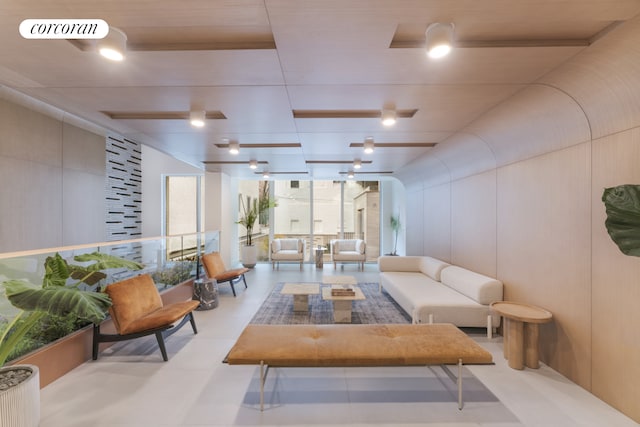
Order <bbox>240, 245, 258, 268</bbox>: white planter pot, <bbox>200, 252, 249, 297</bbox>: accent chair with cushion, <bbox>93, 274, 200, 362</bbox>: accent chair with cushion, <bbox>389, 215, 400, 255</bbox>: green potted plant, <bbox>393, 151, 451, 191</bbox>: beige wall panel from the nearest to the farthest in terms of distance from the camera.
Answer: <bbox>93, 274, 200, 362</bbox>: accent chair with cushion, <bbox>200, 252, 249, 297</bbox>: accent chair with cushion, <bbox>393, 151, 451, 191</bbox>: beige wall panel, <bbox>240, 245, 258, 268</bbox>: white planter pot, <bbox>389, 215, 400, 255</bbox>: green potted plant

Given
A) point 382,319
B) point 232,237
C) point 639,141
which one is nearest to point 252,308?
point 382,319

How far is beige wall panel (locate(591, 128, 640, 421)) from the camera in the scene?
6.70 feet

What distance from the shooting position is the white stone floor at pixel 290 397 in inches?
81.3

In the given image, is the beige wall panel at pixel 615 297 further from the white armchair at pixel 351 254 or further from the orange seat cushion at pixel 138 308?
the white armchair at pixel 351 254

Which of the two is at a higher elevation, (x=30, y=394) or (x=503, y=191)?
(x=503, y=191)

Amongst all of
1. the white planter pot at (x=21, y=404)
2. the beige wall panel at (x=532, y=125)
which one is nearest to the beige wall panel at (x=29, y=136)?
the white planter pot at (x=21, y=404)

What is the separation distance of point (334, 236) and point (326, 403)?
7.52 metres

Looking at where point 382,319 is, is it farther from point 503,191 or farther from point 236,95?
point 236,95

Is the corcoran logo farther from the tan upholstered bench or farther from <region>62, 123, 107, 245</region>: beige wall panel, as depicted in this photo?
<region>62, 123, 107, 245</region>: beige wall panel

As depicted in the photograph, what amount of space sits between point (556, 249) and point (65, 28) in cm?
442

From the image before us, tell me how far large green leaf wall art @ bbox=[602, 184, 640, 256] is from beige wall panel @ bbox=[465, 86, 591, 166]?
0.98m

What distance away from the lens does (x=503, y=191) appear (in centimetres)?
365

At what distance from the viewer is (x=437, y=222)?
19.4ft

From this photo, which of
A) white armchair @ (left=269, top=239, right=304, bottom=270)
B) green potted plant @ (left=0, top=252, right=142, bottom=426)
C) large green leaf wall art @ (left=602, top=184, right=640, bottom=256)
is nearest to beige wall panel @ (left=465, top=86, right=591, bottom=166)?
large green leaf wall art @ (left=602, top=184, right=640, bottom=256)
